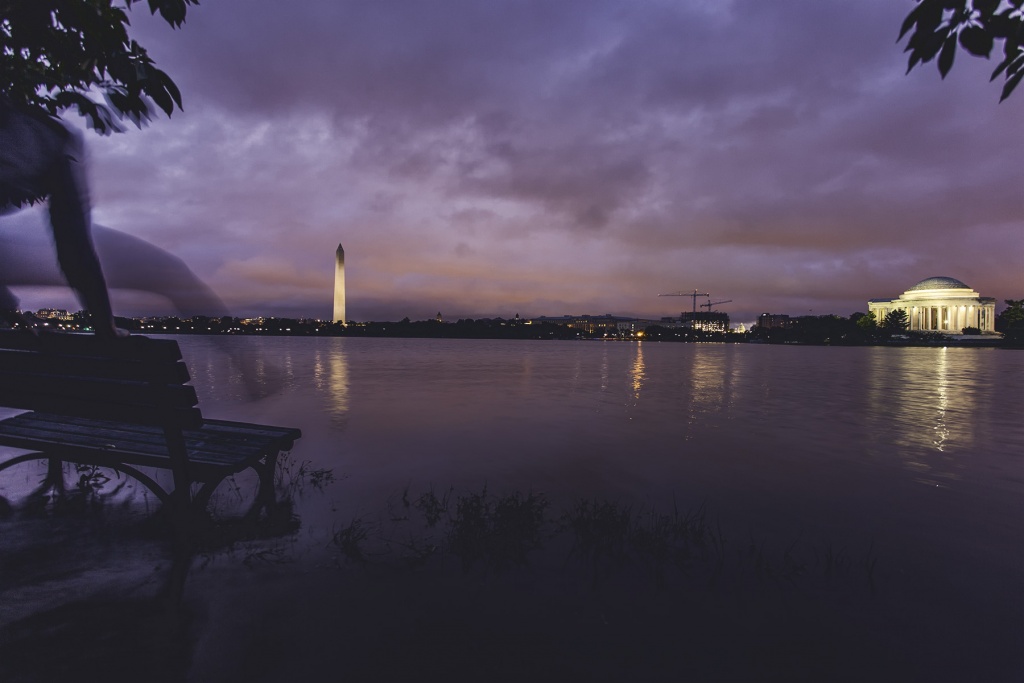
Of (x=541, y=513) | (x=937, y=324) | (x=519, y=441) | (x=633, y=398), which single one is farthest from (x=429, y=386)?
(x=937, y=324)

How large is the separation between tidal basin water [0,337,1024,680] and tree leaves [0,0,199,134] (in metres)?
3.50

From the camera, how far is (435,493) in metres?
8.63

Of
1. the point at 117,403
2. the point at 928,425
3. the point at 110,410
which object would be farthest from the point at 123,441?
the point at 928,425

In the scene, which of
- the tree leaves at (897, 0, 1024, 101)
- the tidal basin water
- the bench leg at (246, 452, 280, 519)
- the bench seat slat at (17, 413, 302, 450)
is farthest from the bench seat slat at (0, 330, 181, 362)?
the tree leaves at (897, 0, 1024, 101)

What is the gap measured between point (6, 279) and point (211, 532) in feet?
11.0

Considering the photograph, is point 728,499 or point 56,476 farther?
point 728,499

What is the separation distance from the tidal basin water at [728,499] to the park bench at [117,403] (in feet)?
3.78

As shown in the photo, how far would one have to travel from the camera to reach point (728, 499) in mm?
8875

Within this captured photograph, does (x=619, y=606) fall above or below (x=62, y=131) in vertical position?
below

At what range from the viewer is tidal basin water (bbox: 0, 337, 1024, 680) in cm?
426

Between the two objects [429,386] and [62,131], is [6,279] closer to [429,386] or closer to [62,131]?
[62,131]

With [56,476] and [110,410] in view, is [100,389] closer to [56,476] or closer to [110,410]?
[110,410]

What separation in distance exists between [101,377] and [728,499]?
365 inches

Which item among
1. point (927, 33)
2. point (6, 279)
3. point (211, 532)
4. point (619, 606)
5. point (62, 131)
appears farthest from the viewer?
point (211, 532)
